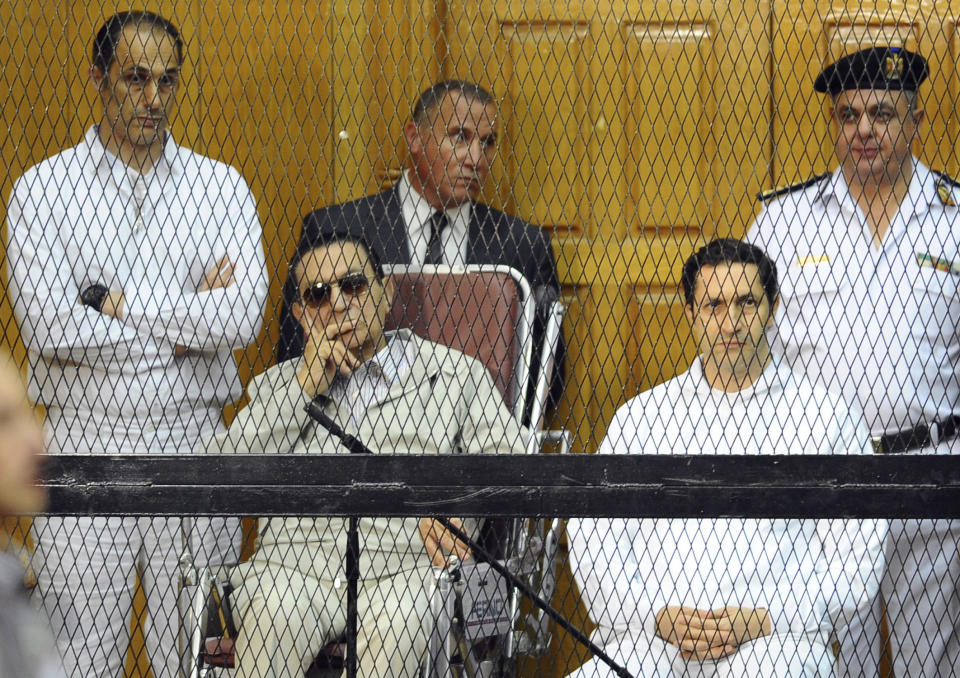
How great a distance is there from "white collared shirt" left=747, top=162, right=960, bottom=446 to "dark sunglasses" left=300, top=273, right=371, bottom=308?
2.66 feet

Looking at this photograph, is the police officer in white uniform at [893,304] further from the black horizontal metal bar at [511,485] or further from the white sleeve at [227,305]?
the white sleeve at [227,305]

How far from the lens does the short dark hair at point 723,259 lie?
276 cm

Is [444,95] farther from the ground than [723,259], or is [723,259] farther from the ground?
[444,95]

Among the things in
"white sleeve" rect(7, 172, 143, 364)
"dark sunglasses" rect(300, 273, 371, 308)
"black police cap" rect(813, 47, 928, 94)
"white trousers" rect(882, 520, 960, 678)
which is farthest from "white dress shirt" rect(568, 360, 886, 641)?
"white sleeve" rect(7, 172, 143, 364)

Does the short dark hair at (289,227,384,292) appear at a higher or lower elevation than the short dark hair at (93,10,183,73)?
lower

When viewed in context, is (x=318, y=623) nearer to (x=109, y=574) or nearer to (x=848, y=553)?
(x=109, y=574)

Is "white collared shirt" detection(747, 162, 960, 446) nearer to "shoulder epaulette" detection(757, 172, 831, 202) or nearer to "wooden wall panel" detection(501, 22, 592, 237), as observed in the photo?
"shoulder epaulette" detection(757, 172, 831, 202)

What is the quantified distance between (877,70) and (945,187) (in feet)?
1.23

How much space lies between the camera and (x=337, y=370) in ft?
8.32

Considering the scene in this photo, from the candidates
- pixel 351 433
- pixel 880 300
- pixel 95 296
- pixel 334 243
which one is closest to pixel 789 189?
pixel 880 300

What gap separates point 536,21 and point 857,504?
186cm

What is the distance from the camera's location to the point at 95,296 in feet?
9.14

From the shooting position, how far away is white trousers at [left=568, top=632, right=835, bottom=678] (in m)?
2.63

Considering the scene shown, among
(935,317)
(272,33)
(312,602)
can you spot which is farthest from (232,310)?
(935,317)
